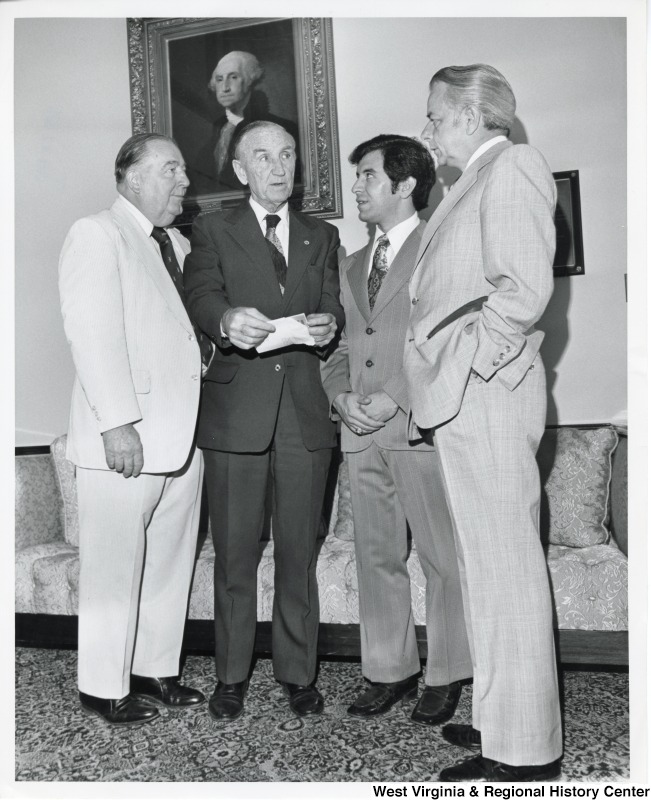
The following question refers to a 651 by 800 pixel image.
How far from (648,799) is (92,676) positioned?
1.70 metres

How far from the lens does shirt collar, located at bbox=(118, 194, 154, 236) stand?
247cm

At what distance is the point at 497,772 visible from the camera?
1.80 meters

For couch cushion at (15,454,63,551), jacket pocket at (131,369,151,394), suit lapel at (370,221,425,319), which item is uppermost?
suit lapel at (370,221,425,319)

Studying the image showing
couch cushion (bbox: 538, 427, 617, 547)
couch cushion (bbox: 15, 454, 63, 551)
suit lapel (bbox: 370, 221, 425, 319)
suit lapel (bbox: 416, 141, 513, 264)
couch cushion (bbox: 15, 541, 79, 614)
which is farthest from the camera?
couch cushion (bbox: 15, 454, 63, 551)

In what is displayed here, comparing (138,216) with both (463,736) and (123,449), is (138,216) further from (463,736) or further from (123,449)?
(463,736)

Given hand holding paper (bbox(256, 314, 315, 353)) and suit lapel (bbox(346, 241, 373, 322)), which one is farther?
suit lapel (bbox(346, 241, 373, 322))

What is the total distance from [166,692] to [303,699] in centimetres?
49

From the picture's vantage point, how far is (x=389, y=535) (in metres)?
2.40

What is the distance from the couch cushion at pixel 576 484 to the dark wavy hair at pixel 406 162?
1166mm

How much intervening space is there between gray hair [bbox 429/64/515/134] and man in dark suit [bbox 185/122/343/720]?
2.16 feet

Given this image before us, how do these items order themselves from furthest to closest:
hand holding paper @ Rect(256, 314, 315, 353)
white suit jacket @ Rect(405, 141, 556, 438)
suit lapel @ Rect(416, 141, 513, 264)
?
hand holding paper @ Rect(256, 314, 315, 353) < suit lapel @ Rect(416, 141, 513, 264) < white suit jacket @ Rect(405, 141, 556, 438)

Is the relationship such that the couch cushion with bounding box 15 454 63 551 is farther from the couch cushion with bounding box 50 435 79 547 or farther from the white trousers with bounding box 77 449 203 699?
the white trousers with bounding box 77 449 203 699

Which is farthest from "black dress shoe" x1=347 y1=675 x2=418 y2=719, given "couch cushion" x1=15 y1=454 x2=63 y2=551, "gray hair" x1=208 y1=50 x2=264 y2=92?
"gray hair" x1=208 y1=50 x2=264 y2=92

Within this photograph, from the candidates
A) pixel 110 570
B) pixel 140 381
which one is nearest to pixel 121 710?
pixel 110 570
